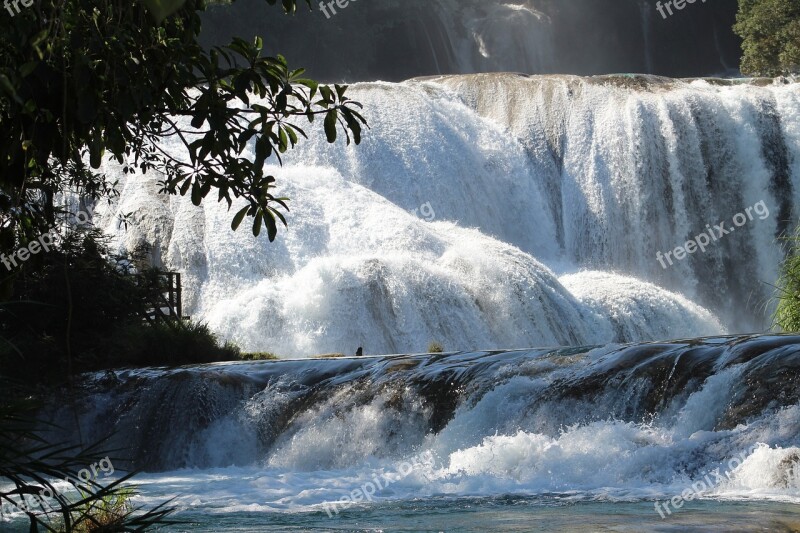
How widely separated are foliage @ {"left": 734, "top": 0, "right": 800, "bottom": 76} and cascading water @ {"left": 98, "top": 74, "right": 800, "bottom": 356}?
9743mm

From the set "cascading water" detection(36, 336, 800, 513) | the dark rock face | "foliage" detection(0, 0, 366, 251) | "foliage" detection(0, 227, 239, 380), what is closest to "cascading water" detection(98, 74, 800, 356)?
"foliage" detection(0, 227, 239, 380)

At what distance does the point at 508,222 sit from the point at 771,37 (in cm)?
1657

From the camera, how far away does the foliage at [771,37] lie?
119 feet

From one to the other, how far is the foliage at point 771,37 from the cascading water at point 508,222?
384 inches

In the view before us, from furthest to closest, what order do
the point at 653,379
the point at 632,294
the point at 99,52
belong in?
1. the point at 632,294
2. the point at 653,379
3. the point at 99,52

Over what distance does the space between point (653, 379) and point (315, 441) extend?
3.92m

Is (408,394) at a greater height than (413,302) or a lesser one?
lesser

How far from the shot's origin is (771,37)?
37.5 metres

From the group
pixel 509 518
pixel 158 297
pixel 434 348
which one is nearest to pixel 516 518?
pixel 509 518

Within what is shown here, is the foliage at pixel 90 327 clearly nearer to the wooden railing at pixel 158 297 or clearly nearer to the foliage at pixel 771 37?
the wooden railing at pixel 158 297

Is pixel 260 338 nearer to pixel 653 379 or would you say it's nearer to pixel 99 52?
pixel 653 379

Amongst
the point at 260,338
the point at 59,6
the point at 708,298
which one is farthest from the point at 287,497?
the point at 708,298

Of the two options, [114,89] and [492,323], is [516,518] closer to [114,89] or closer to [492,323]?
[114,89]

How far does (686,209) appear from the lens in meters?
26.7
